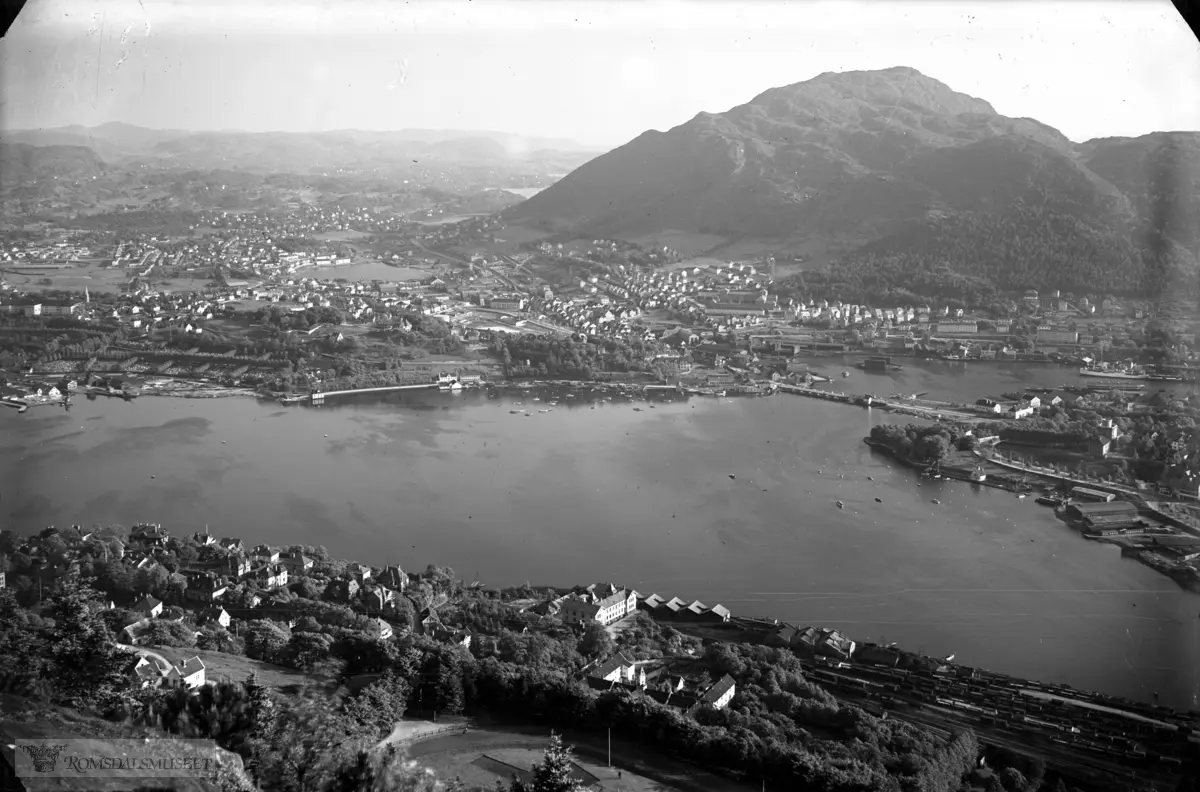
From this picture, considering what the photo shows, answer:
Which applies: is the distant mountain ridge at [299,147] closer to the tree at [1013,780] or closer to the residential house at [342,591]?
the residential house at [342,591]

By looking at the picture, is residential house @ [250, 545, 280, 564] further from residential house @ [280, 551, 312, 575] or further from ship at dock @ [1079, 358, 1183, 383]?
ship at dock @ [1079, 358, 1183, 383]

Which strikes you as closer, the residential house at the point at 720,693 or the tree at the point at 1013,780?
the tree at the point at 1013,780

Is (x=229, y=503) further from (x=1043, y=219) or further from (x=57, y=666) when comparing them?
(x=1043, y=219)

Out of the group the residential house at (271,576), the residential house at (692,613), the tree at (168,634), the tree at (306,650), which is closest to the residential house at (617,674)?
the residential house at (692,613)

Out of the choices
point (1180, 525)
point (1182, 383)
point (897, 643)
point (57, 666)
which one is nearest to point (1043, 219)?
point (1182, 383)

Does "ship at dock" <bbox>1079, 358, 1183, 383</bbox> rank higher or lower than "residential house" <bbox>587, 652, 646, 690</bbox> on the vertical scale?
higher

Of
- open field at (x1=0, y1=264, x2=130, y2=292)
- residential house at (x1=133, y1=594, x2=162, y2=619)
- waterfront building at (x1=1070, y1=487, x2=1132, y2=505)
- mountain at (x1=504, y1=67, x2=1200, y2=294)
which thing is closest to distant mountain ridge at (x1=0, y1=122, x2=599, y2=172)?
open field at (x1=0, y1=264, x2=130, y2=292)

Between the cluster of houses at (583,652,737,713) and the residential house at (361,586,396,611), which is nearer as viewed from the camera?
the cluster of houses at (583,652,737,713)

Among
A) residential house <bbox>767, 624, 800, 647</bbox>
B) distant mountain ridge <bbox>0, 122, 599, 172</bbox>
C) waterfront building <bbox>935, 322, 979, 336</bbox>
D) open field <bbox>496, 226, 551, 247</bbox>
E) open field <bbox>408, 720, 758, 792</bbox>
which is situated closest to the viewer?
open field <bbox>408, 720, 758, 792</bbox>
